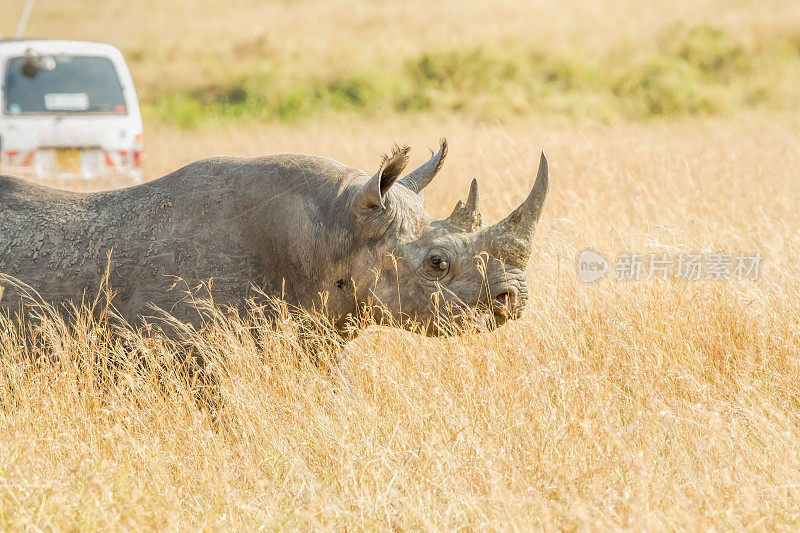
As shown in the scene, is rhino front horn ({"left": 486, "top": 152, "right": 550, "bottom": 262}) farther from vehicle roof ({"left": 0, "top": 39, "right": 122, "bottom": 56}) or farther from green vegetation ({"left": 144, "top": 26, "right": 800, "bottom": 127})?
green vegetation ({"left": 144, "top": 26, "right": 800, "bottom": 127})

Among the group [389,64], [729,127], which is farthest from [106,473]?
[389,64]

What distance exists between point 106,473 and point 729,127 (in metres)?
12.9

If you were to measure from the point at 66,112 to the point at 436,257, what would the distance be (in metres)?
7.43

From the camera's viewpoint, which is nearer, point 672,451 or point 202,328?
point 672,451

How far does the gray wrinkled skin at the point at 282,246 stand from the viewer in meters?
4.69

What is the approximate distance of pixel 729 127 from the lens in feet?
48.6

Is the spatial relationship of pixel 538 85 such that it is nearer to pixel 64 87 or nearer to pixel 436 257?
pixel 64 87

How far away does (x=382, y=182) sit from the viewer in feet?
15.6

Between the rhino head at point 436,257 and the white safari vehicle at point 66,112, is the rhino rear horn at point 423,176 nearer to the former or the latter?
the rhino head at point 436,257

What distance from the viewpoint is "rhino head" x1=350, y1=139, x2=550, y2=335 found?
462 centimetres

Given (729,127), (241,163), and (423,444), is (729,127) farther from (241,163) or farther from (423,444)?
(423,444)

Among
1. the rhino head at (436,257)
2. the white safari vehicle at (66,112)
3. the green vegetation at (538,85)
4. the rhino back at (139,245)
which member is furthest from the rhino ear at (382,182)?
the green vegetation at (538,85)

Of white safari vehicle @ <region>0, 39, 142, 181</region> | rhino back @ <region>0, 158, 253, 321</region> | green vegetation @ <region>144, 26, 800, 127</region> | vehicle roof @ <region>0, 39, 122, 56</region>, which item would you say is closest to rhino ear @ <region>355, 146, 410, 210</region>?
rhino back @ <region>0, 158, 253, 321</region>

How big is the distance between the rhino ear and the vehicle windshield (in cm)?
706
